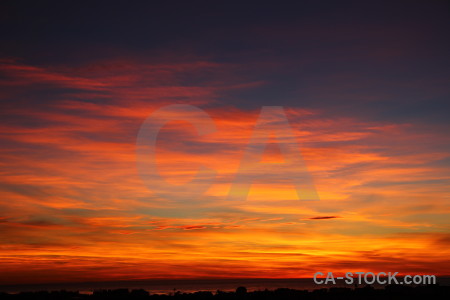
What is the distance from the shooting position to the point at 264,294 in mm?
34750

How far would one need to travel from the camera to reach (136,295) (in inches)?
1347

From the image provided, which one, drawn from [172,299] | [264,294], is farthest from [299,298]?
[172,299]

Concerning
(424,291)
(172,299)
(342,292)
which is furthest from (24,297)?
(424,291)

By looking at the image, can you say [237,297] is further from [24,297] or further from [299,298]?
[24,297]

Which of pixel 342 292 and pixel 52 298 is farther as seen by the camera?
pixel 342 292

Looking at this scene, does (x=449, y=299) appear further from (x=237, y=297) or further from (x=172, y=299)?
(x=172, y=299)

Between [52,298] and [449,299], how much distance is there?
86.1 feet

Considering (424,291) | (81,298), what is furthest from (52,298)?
(424,291)

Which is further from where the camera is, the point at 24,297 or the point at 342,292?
the point at 342,292

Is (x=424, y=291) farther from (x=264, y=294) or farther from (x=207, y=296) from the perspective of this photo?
(x=207, y=296)

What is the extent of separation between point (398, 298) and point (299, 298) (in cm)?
647

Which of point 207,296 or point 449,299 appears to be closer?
point 449,299

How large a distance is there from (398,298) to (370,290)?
333 cm

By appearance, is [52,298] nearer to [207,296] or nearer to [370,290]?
[207,296]
